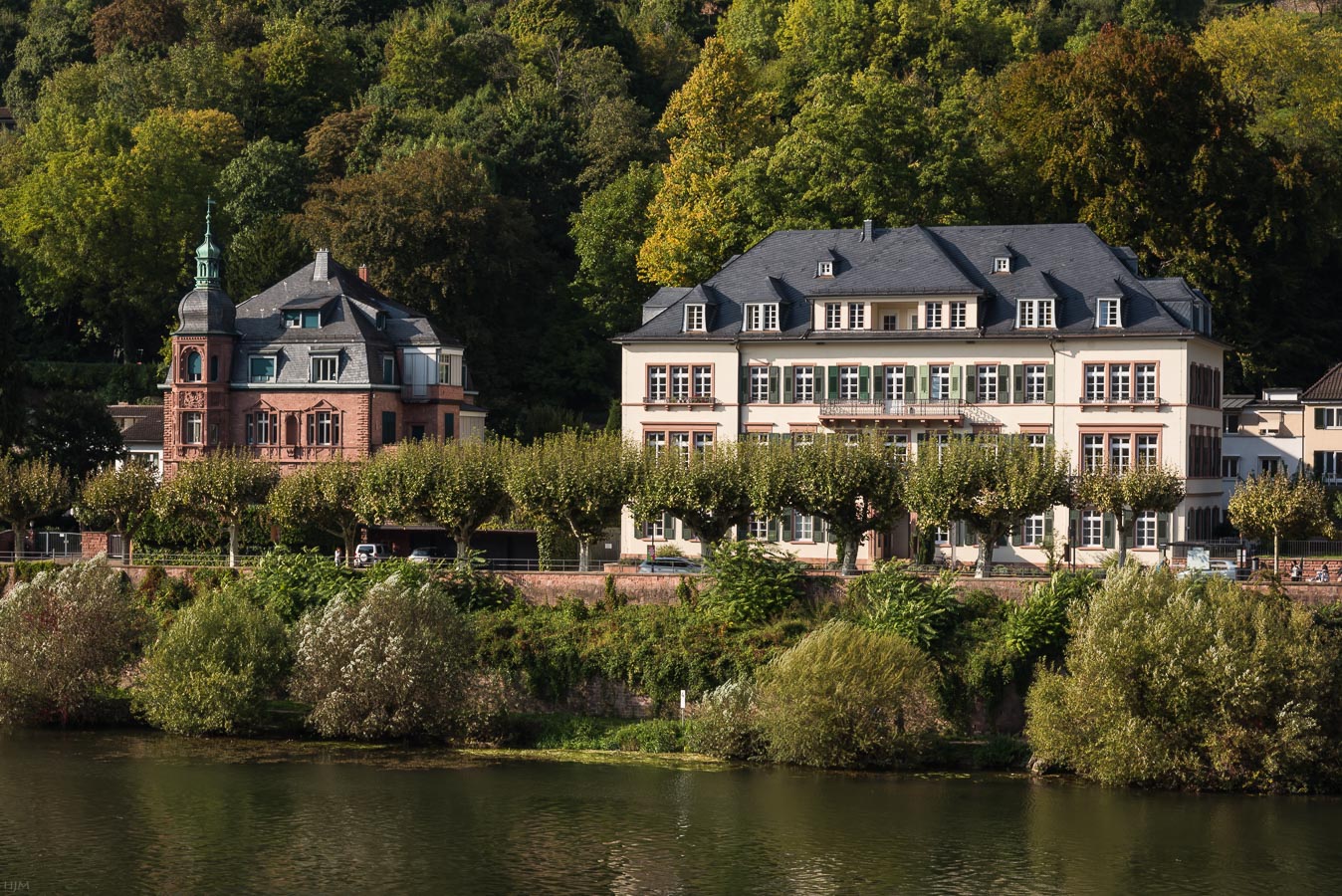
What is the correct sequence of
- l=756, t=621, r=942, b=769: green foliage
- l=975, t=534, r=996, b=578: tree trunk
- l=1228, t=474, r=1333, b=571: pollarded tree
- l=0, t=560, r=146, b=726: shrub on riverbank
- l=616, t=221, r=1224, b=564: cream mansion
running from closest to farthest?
1. l=756, t=621, r=942, b=769: green foliage
2. l=0, t=560, r=146, b=726: shrub on riverbank
3. l=975, t=534, r=996, b=578: tree trunk
4. l=1228, t=474, r=1333, b=571: pollarded tree
5. l=616, t=221, r=1224, b=564: cream mansion

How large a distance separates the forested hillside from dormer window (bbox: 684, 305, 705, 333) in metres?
10.4

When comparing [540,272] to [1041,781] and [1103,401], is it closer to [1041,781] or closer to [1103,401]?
[1103,401]

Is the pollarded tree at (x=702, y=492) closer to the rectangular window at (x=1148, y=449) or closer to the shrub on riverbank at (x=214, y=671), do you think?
the shrub on riverbank at (x=214, y=671)

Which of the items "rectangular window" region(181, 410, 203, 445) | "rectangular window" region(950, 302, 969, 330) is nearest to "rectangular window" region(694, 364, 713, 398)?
"rectangular window" region(950, 302, 969, 330)

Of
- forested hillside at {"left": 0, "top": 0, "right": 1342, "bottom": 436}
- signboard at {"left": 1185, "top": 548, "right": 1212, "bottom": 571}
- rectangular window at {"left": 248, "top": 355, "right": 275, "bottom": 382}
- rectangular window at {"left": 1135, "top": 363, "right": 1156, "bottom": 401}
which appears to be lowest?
signboard at {"left": 1185, "top": 548, "right": 1212, "bottom": 571}

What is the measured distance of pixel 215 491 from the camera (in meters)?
69.7

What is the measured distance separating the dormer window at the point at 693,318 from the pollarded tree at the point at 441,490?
33.4 feet

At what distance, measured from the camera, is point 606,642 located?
6041 cm

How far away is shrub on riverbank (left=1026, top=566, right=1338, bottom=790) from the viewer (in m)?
51.2

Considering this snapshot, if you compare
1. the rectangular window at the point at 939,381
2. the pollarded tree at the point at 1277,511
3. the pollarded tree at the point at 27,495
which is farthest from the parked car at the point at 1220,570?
the pollarded tree at the point at 27,495

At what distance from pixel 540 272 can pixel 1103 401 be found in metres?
37.0

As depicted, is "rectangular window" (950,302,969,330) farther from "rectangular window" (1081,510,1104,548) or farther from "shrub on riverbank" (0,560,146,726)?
"shrub on riverbank" (0,560,146,726)

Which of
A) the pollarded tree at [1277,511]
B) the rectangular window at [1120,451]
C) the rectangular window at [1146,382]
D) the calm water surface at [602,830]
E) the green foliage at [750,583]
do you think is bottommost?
the calm water surface at [602,830]

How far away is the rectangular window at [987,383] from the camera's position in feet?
237
